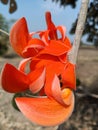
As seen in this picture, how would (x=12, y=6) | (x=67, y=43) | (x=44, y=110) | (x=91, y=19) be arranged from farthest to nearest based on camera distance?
(x=91, y=19)
(x=12, y=6)
(x=67, y=43)
(x=44, y=110)

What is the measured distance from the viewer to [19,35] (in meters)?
0.64

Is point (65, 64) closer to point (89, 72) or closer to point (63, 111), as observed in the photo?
point (63, 111)

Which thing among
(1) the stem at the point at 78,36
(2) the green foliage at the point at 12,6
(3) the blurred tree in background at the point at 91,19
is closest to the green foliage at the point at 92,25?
(3) the blurred tree in background at the point at 91,19

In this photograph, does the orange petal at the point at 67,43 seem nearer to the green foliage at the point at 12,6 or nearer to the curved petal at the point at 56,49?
the curved petal at the point at 56,49

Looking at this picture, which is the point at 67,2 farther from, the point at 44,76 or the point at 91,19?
the point at 44,76

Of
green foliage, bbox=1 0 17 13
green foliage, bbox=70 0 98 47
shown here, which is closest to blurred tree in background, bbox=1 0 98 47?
green foliage, bbox=70 0 98 47

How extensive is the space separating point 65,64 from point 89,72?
2.79m

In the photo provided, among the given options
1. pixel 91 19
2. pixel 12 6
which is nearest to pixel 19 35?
pixel 12 6

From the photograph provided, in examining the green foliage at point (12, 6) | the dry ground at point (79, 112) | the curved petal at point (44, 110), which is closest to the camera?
the curved petal at point (44, 110)

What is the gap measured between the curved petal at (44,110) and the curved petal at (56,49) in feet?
0.26

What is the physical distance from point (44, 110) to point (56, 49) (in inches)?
4.5

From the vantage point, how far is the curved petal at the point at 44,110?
54 centimetres

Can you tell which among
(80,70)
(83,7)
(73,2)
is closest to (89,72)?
(80,70)

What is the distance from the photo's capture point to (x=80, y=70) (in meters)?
3.41
